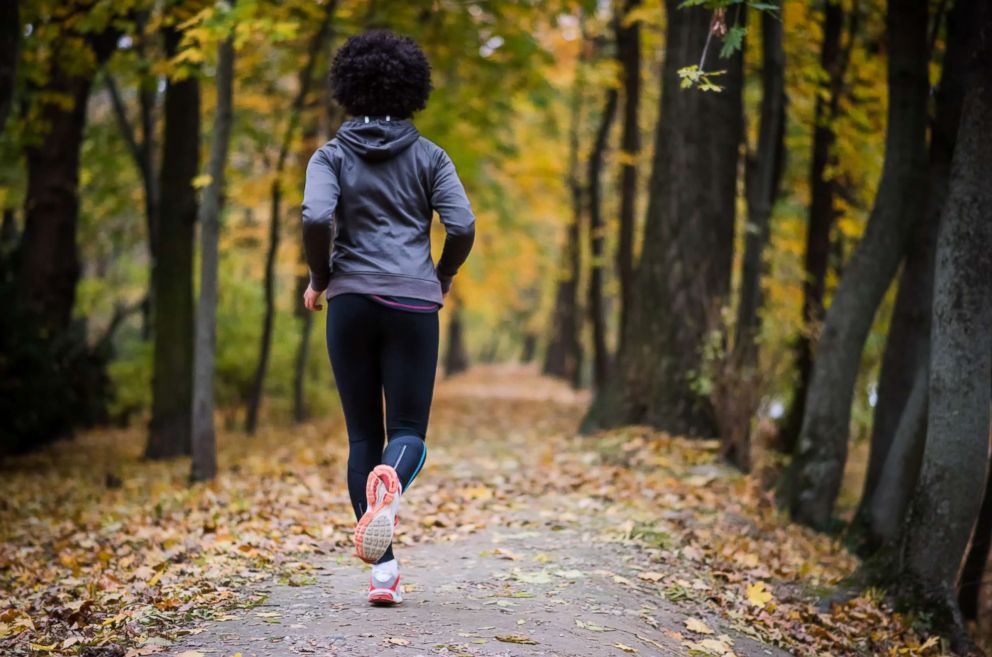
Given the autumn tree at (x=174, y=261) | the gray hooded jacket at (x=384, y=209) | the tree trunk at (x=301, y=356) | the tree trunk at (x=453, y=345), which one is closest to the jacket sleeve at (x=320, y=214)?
the gray hooded jacket at (x=384, y=209)

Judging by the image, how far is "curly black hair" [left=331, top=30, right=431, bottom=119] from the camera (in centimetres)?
423

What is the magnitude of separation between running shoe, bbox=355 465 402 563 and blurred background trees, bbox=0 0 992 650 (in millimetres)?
2514

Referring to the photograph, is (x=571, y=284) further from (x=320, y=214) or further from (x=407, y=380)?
(x=320, y=214)

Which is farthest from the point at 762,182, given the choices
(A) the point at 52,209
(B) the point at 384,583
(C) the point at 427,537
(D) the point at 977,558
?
(A) the point at 52,209

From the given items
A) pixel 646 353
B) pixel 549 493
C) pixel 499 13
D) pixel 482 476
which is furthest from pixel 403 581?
pixel 499 13

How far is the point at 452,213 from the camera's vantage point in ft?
13.8

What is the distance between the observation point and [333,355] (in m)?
4.23

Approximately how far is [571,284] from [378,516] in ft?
78.0

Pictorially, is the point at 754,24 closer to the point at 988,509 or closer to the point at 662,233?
the point at 662,233

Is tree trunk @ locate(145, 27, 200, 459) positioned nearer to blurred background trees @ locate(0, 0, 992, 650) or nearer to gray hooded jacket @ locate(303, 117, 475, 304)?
blurred background trees @ locate(0, 0, 992, 650)

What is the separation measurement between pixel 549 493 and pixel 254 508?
7.61 feet

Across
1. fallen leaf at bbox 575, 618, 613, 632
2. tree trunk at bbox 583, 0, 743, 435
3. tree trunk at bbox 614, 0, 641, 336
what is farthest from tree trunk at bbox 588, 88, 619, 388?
fallen leaf at bbox 575, 618, 613, 632

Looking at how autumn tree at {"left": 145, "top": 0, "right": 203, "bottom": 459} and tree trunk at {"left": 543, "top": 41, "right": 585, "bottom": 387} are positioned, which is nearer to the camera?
autumn tree at {"left": 145, "top": 0, "right": 203, "bottom": 459}

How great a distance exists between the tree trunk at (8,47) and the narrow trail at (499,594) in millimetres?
4072
